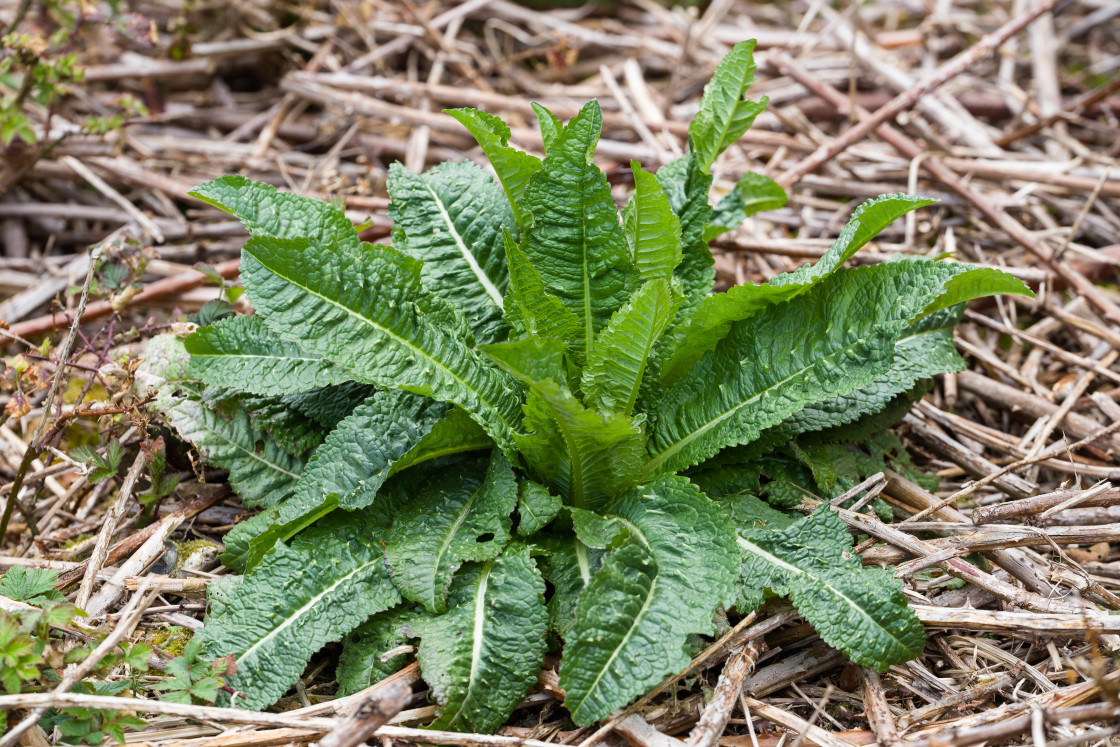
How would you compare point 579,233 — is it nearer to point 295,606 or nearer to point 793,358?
point 793,358

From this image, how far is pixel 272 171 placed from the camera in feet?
12.9

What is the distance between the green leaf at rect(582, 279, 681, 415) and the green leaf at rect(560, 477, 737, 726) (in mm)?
276

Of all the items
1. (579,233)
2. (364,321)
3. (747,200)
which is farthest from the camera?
(747,200)

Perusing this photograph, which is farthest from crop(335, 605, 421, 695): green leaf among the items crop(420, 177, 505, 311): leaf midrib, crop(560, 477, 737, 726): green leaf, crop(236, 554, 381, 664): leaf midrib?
crop(420, 177, 505, 311): leaf midrib

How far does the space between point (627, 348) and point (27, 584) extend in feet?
5.33

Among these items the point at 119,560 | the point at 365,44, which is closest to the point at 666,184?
the point at 119,560

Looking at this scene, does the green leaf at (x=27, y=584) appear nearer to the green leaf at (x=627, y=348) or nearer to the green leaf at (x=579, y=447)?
the green leaf at (x=579, y=447)

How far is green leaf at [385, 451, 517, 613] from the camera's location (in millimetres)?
2059

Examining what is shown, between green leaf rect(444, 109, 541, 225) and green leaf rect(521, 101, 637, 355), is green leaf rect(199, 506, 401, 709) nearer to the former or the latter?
green leaf rect(521, 101, 637, 355)

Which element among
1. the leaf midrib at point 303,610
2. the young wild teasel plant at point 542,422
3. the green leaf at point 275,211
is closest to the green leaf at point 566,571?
the young wild teasel plant at point 542,422

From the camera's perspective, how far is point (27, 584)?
2107mm

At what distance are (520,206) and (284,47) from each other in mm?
2743

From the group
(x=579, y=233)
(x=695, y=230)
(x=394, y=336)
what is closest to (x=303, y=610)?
(x=394, y=336)

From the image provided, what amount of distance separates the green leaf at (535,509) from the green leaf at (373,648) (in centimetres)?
35
